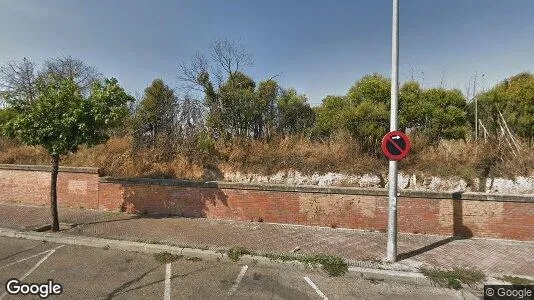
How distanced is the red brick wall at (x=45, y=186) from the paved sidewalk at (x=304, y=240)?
1190mm

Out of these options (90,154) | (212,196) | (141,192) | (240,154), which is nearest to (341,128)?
(240,154)

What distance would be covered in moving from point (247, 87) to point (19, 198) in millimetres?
10297

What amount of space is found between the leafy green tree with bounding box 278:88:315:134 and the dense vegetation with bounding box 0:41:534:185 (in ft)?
0.15

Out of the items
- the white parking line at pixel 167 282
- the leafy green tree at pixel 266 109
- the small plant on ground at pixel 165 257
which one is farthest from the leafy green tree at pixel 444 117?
the white parking line at pixel 167 282

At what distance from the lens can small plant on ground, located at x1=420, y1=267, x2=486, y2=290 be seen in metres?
5.73

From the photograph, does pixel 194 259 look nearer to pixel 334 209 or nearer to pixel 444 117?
pixel 334 209

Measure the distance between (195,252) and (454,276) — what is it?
503 cm

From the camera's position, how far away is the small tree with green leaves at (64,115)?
8062 mm

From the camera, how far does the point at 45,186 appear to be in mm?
11875

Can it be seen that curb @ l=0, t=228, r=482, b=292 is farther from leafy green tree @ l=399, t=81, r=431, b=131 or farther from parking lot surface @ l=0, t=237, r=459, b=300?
leafy green tree @ l=399, t=81, r=431, b=131

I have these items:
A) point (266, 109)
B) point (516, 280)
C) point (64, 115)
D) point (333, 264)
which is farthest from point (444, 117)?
point (64, 115)

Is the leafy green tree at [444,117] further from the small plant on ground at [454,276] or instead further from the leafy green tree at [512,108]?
the small plant on ground at [454,276]

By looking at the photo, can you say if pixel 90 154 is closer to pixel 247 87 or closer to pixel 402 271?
pixel 247 87

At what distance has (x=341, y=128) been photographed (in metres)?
11.5
